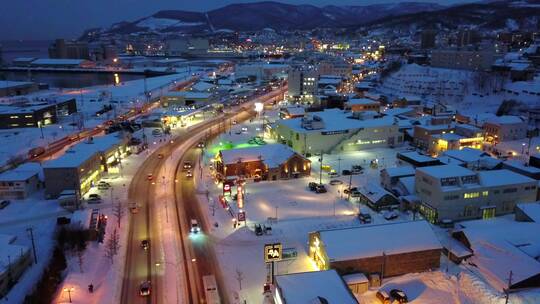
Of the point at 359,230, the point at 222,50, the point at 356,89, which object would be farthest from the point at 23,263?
the point at 222,50

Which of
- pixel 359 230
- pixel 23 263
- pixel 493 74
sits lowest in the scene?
pixel 23 263

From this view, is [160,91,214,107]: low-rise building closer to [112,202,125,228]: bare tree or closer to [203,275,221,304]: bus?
[112,202,125,228]: bare tree

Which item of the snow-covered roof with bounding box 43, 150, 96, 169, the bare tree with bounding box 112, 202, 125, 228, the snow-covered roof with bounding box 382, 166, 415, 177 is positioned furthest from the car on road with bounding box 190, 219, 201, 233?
the snow-covered roof with bounding box 382, 166, 415, 177

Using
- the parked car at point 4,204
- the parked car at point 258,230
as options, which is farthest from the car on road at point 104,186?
the parked car at point 258,230

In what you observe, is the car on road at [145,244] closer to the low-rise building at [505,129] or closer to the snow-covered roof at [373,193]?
the snow-covered roof at [373,193]

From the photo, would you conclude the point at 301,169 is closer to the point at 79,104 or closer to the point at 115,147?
the point at 115,147
